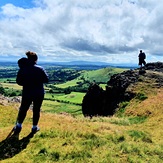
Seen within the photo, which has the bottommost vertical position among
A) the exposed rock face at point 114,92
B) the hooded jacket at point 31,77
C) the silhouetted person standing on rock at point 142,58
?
the exposed rock face at point 114,92

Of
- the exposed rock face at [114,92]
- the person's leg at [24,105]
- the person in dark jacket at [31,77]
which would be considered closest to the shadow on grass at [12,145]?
the person's leg at [24,105]

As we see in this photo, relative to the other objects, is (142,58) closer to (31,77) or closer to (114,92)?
(114,92)

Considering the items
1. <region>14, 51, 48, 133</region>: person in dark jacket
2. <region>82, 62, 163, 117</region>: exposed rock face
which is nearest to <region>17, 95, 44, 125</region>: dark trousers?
<region>14, 51, 48, 133</region>: person in dark jacket

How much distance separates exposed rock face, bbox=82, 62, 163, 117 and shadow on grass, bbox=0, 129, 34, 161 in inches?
1179

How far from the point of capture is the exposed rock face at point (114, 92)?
1917 inches

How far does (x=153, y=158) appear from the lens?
14492mm

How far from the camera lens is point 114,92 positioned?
5262cm

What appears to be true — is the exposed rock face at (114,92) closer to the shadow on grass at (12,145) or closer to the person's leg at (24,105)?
the person's leg at (24,105)

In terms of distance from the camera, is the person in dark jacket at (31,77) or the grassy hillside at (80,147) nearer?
the grassy hillside at (80,147)

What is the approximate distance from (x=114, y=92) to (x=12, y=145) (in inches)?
1546

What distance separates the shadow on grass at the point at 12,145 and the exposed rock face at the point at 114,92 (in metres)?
30.0

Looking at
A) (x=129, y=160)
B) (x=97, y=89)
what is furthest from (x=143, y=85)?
(x=129, y=160)

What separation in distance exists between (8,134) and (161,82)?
37.8m

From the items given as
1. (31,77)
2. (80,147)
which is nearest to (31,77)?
(31,77)
